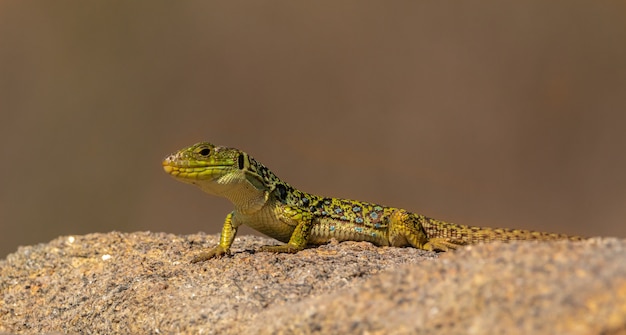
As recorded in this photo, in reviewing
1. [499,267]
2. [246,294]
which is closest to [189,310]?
[246,294]

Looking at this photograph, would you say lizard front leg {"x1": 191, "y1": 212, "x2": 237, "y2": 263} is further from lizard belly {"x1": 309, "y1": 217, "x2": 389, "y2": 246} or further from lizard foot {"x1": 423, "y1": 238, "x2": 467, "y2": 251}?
lizard foot {"x1": 423, "y1": 238, "x2": 467, "y2": 251}

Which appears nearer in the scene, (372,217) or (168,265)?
(168,265)

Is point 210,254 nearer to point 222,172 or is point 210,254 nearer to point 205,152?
point 222,172

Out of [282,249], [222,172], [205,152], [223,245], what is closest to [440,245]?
[282,249]

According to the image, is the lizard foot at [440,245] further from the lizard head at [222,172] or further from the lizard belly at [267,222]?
the lizard head at [222,172]

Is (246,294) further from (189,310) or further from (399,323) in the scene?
(399,323)

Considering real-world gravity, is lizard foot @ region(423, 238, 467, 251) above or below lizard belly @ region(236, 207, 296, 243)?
above

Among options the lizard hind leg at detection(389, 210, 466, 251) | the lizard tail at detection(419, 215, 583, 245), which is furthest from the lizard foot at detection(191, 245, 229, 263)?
the lizard tail at detection(419, 215, 583, 245)

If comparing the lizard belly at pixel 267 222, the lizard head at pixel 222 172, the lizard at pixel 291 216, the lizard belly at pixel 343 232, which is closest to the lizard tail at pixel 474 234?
the lizard at pixel 291 216
